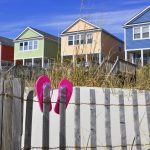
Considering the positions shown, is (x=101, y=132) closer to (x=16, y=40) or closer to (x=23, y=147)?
(x=23, y=147)

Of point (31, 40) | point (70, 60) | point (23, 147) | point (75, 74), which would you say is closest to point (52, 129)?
point (23, 147)

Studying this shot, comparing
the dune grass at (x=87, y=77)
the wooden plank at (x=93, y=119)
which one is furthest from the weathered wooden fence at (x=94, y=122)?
the dune grass at (x=87, y=77)

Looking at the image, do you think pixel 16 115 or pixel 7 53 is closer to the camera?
pixel 16 115

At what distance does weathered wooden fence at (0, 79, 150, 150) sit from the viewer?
15.9 feet

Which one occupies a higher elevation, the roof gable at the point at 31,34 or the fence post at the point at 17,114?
the roof gable at the point at 31,34

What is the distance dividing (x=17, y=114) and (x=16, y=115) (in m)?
0.01

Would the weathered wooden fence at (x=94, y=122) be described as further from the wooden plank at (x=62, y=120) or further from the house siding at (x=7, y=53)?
the house siding at (x=7, y=53)

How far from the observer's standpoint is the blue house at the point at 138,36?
136 feet

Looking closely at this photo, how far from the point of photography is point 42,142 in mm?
4754

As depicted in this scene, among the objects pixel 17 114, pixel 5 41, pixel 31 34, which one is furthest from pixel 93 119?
pixel 5 41

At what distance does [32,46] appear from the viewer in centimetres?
5478

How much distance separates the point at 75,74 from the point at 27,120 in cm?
180

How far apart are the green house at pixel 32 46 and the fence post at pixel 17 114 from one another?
48.6 metres

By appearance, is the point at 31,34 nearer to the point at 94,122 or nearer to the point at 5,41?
the point at 5,41
